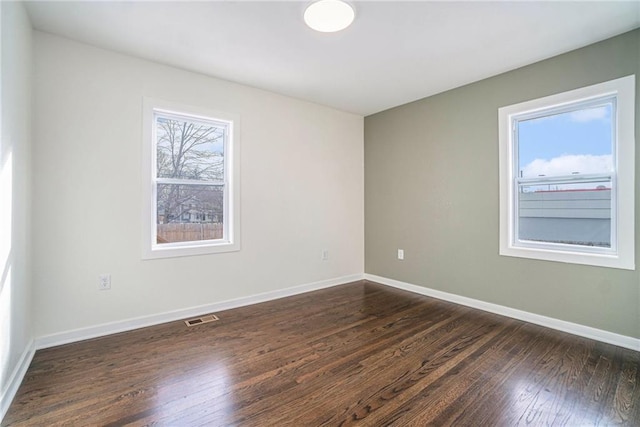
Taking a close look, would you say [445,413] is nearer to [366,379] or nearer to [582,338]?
[366,379]

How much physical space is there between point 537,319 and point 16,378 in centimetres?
405

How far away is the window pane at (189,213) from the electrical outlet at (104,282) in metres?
0.52

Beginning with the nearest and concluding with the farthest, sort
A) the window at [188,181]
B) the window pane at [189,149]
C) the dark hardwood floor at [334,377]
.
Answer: the dark hardwood floor at [334,377] → the window at [188,181] → the window pane at [189,149]

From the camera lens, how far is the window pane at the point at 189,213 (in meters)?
2.99

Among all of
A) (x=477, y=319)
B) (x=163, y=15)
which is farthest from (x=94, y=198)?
(x=477, y=319)

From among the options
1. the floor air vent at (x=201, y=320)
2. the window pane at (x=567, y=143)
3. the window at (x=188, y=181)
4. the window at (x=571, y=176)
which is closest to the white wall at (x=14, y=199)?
the window at (x=188, y=181)

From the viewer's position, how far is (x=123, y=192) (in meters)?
2.68

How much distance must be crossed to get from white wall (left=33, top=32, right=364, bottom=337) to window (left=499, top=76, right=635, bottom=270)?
7.71 feet

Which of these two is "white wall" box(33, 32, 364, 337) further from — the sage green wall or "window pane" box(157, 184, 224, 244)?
the sage green wall

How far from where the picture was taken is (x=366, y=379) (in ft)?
6.40

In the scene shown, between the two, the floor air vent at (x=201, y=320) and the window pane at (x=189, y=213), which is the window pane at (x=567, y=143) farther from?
the floor air vent at (x=201, y=320)

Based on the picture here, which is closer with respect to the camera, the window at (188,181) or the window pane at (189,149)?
the window at (188,181)

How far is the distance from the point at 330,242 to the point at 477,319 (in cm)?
198

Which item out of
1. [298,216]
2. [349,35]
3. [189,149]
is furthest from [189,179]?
[349,35]
